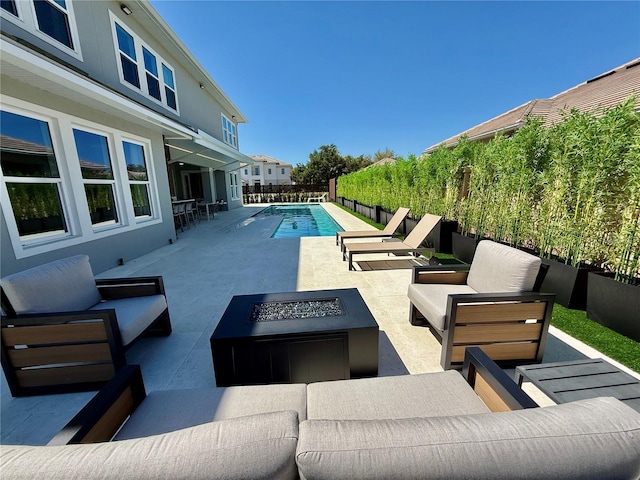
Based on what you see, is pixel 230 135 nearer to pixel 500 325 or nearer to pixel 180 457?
pixel 500 325

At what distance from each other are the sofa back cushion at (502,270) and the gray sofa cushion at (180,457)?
241 cm

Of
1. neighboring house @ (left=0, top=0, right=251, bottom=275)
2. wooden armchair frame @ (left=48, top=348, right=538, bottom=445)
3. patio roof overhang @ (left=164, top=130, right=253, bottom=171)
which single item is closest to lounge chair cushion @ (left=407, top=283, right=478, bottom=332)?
wooden armchair frame @ (left=48, top=348, right=538, bottom=445)

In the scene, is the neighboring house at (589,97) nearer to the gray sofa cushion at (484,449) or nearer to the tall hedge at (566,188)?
the tall hedge at (566,188)

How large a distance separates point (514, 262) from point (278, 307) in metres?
2.18

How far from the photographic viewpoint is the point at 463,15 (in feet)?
30.6

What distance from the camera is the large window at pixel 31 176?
3.85 m

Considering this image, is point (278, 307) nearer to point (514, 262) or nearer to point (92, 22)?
point (514, 262)

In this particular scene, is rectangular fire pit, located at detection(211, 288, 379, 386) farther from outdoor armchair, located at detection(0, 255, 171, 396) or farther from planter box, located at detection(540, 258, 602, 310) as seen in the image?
planter box, located at detection(540, 258, 602, 310)

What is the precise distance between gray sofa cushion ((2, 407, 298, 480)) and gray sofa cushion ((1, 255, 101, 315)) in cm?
219

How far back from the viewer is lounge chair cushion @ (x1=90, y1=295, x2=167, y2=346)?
7.55 ft

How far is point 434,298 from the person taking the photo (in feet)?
8.50

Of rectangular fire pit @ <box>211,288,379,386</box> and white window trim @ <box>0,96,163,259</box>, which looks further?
white window trim @ <box>0,96,163,259</box>

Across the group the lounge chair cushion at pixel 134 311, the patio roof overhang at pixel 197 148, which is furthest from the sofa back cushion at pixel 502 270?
the patio roof overhang at pixel 197 148

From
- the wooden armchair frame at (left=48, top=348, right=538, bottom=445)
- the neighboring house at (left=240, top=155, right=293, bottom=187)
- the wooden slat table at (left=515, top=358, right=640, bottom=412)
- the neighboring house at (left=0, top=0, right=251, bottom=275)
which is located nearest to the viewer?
the wooden armchair frame at (left=48, top=348, right=538, bottom=445)
